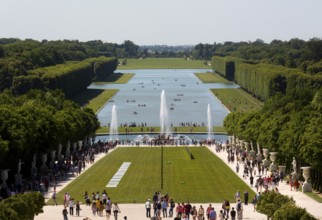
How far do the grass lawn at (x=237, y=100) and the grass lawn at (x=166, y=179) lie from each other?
48244mm

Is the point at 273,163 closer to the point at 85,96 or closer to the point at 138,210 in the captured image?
the point at 138,210

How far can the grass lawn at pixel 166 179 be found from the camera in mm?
50875

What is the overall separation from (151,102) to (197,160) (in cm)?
7228

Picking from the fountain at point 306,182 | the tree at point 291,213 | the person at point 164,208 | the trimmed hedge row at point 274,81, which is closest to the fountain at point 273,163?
the fountain at point 306,182

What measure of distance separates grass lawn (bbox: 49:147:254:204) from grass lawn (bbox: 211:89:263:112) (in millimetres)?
48244

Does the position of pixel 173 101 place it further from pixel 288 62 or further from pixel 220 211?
pixel 220 211

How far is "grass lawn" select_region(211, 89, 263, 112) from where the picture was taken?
127m

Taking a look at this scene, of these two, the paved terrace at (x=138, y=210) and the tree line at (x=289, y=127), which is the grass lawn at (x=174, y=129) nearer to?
the tree line at (x=289, y=127)

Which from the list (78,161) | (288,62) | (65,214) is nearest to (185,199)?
(65,214)

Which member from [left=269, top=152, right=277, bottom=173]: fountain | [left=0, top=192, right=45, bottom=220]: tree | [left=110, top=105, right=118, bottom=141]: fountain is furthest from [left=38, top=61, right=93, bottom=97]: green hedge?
[left=0, top=192, right=45, bottom=220]: tree

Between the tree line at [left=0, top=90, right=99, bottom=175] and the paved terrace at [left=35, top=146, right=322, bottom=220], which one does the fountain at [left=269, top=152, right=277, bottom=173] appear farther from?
the tree line at [left=0, top=90, right=99, bottom=175]

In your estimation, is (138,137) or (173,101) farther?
(173,101)

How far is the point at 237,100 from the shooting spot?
466 feet

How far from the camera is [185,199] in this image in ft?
161
